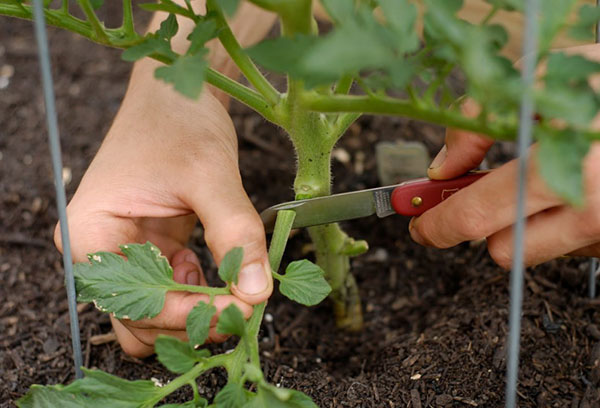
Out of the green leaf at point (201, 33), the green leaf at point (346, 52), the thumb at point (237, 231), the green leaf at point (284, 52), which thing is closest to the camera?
the green leaf at point (346, 52)

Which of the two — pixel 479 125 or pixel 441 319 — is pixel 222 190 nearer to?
pixel 479 125

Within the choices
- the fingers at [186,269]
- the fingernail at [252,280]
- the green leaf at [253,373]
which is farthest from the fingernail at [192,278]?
the green leaf at [253,373]

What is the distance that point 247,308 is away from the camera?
0.86 meters

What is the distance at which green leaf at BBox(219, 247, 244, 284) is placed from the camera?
30.5 inches

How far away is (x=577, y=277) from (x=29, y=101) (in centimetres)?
139

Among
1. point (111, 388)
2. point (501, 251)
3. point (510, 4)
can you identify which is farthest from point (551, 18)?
point (111, 388)

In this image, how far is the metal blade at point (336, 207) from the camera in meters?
1.00

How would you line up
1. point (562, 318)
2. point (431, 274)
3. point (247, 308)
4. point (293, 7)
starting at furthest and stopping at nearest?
point (431, 274) < point (562, 318) < point (247, 308) < point (293, 7)

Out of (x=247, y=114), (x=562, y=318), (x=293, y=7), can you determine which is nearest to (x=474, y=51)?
(x=293, y=7)

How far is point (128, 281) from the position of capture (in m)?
0.84

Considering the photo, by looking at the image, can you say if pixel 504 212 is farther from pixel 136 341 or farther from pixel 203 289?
pixel 136 341

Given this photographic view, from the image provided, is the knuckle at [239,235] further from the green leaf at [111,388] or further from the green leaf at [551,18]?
the green leaf at [551,18]

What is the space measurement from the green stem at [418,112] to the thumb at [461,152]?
0.82 ft

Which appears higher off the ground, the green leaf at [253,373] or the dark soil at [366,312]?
the dark soil at [366,312]
